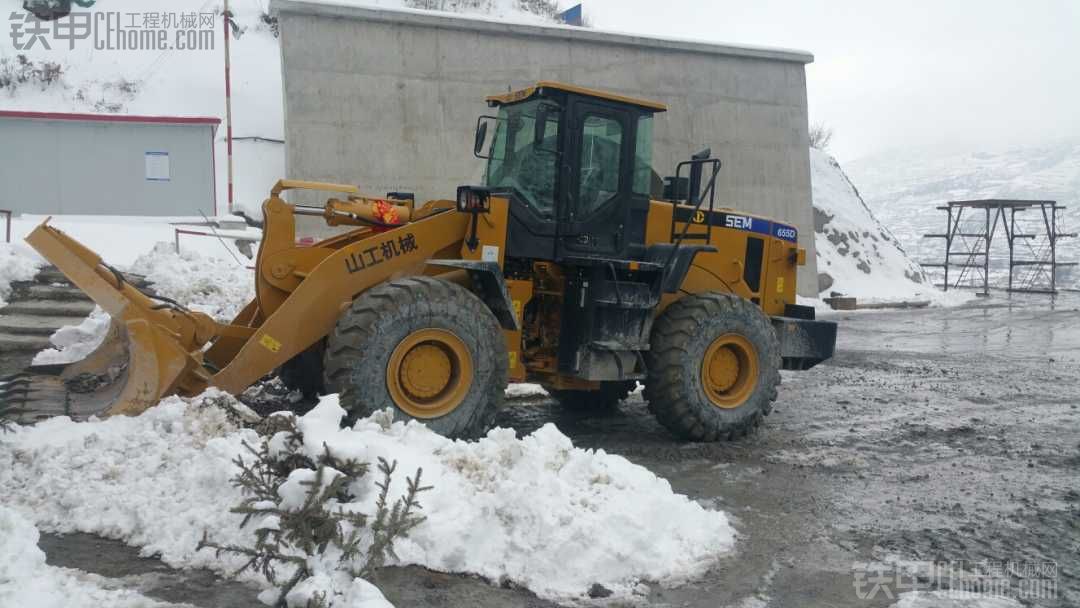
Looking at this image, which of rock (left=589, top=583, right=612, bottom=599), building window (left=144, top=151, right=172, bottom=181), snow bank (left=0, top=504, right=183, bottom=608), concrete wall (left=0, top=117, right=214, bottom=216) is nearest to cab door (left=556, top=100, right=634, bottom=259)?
rock (left=589, top=583, right=612, bottom=599)

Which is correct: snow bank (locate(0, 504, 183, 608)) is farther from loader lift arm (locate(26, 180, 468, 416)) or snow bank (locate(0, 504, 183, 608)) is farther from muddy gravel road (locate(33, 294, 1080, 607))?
loader lift arm (locate(26, 180, 468, 416))

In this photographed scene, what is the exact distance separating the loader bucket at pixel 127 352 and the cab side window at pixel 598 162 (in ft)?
9.57

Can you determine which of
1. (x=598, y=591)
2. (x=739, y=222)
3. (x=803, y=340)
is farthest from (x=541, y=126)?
(x=598, y=591)

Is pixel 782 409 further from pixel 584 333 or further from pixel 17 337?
pixel 17 337

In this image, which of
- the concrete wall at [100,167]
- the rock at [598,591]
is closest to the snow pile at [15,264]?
the concrete wall at [100,167]

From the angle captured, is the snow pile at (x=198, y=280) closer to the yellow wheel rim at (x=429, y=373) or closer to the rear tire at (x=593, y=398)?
the rear tire at (x=593, y=398)

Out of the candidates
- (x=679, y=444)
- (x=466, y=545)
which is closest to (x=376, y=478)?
(x=466, y=545)

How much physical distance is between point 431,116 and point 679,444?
13.5 m

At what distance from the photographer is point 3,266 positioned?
11391 millimetres

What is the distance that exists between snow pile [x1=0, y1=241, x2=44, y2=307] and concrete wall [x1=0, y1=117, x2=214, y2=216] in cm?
621

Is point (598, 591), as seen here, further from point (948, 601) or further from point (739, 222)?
point (739, 222)

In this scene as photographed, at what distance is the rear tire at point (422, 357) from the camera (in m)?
5.77

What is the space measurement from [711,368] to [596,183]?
178 centimetres

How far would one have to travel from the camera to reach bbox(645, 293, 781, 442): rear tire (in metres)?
7.17
